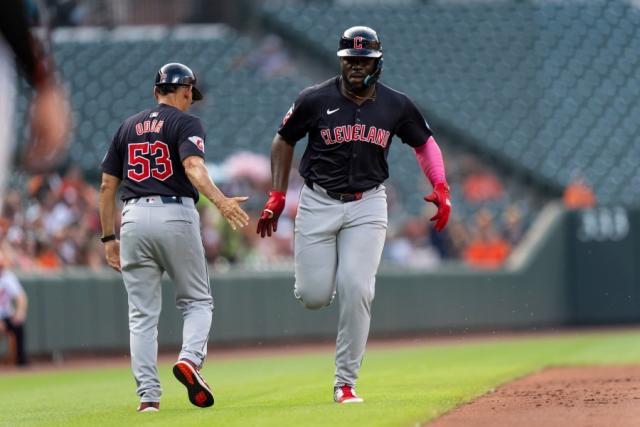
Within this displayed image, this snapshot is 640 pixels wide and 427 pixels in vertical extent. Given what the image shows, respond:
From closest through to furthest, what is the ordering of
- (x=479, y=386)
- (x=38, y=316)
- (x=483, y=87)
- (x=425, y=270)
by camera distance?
(x=479, y=386) → (x=38, y=316) → (x=425, y=270) → (x=483, y=87)

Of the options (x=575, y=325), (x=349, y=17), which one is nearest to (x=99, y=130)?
(x=349, y=17)

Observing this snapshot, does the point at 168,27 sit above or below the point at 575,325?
above

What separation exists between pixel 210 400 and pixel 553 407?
→ 1.73 metres

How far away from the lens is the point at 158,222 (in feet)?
20.6

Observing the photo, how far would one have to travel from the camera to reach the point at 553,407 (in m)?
6.22

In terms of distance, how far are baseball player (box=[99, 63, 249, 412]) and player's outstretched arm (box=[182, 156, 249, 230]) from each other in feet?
0.25

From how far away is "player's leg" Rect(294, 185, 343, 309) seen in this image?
6.45 metres

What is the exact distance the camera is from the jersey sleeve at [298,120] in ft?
21.4

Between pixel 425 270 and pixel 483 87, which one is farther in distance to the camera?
pixel 483 87

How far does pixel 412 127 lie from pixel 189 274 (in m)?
1.43

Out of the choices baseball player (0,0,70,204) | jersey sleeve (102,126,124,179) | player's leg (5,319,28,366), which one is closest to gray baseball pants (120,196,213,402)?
jersey sleeve (102,126,124,179)

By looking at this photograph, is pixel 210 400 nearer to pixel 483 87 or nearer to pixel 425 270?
pixel 425 270

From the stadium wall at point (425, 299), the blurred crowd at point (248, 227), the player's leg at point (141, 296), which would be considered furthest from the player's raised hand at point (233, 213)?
the stadium wall at point (425, 299)

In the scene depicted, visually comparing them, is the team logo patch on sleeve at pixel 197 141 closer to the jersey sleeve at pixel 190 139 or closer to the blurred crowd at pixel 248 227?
the jersey sleeve at pixel 190 139
